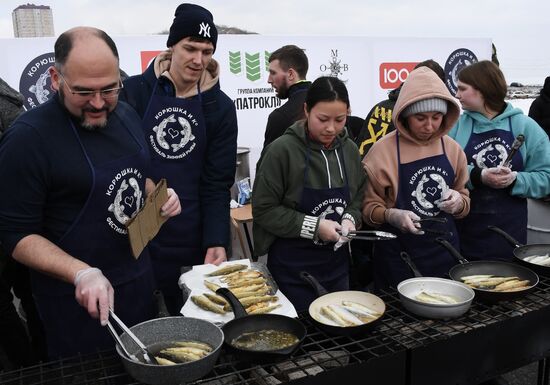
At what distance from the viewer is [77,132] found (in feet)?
6.08

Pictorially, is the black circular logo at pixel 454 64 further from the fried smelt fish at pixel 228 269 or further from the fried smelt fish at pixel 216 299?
the fried smelt fish at pixel 216 299

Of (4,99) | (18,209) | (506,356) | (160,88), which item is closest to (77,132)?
(18,209)

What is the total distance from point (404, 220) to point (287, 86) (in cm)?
201

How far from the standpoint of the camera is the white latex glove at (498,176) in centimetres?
293

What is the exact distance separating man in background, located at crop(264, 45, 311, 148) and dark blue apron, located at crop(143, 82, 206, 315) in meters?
1.21

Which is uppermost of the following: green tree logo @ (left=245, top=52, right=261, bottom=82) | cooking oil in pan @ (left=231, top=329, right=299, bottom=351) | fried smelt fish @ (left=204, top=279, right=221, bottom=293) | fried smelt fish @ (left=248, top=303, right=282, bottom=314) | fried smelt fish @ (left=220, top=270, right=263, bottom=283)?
green tree logo @ (left=245, top=52, right=261, bottom=82)

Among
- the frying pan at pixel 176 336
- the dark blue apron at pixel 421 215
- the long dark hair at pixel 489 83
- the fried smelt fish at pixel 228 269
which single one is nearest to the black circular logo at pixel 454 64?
the long dark hair at pixel 489 83

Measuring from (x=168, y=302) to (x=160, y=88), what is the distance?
1.15 m

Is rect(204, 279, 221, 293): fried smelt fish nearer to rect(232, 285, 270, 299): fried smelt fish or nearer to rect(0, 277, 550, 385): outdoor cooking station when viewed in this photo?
rect(232, 285, 270, 299): fried smelt fish

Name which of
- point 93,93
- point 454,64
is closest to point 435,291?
point 93,93

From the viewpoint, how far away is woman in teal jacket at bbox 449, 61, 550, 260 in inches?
122

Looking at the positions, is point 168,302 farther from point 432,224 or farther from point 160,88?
point 432,224

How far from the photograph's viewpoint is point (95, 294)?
5.02ft

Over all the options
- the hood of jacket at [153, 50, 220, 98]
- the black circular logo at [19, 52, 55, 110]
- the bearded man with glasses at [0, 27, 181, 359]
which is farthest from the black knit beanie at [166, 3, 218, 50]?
the black circular logo at [19, 52, 55, 110]
